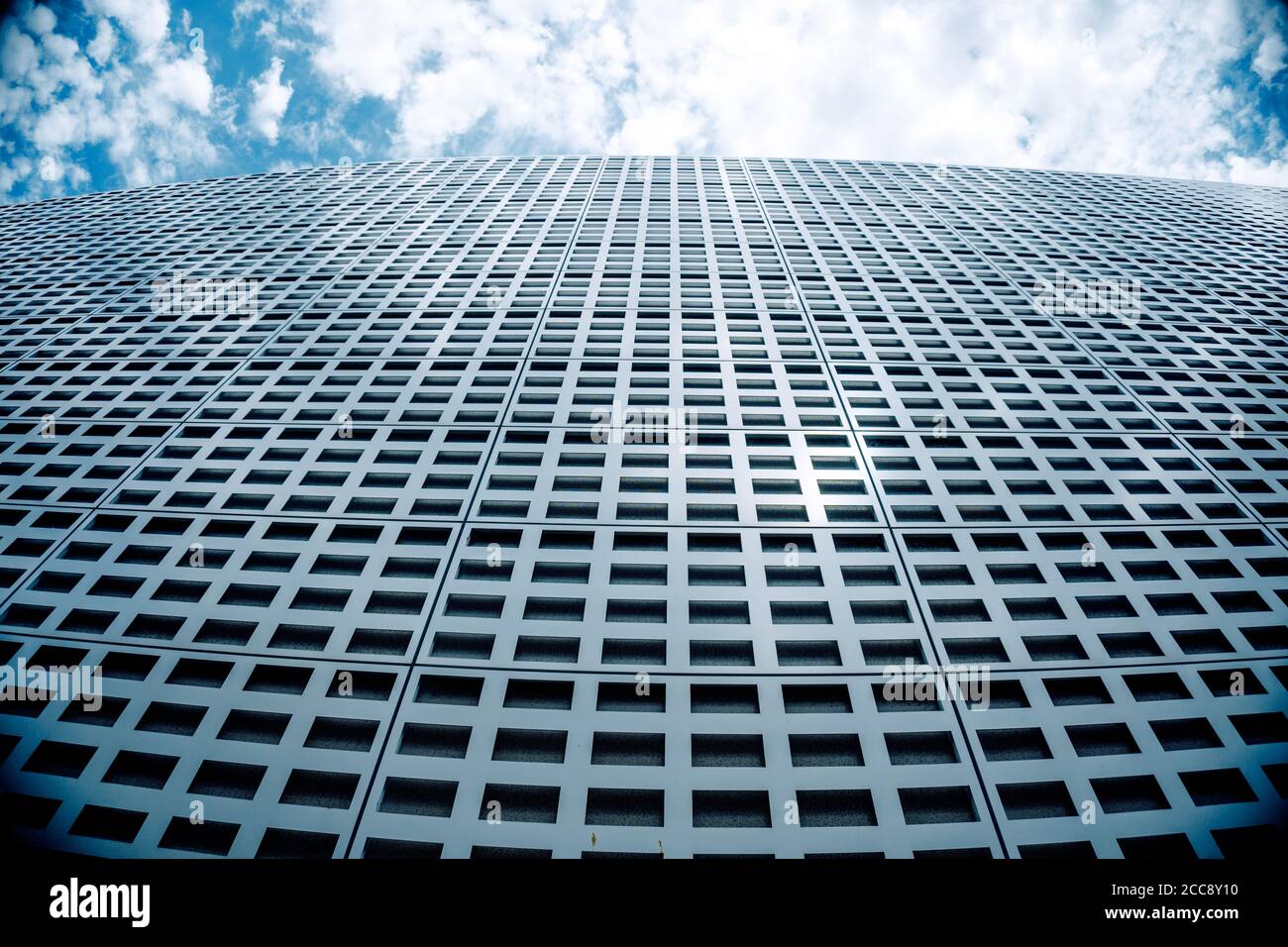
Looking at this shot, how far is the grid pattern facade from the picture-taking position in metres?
5.42

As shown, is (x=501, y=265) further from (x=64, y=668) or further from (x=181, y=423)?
(x=64, y=668)

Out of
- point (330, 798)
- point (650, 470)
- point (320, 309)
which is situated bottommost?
point (330, 798)

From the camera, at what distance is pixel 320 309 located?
14.1 meters

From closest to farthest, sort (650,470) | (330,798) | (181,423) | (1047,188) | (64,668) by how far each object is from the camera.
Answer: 1. (330,798)
2. (64,668)
3. (650,470)
4. (181,423)
5. (1047,188)

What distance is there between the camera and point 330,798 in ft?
17.8

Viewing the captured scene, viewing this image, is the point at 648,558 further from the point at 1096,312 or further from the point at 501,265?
the point at 1096,312

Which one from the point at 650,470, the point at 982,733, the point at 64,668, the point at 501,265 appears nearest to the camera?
the point at 982,733

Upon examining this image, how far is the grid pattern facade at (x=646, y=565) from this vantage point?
5.42 m

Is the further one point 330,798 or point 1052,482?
point 1052,482

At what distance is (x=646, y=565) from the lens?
7.50 meters

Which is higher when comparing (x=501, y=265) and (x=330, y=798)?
(x=501, y=265)

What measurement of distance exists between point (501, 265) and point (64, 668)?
495 inches

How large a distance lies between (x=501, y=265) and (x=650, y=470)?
32.4ft
